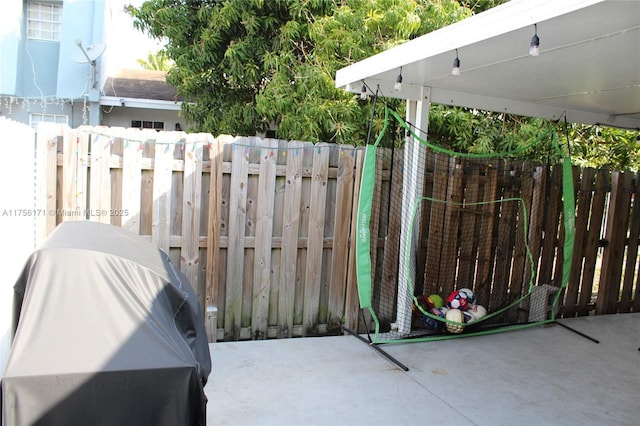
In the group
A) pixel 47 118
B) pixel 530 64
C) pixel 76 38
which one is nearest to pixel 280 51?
pixel 530 64

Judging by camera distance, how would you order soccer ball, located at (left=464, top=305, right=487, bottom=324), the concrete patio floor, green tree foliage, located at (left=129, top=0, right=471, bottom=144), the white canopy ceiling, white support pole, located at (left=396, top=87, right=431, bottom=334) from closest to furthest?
the white canopy ceiling < the concrete patio floor < white support pole, located at (left=396, top=87, right=431, bottom=334) < soccer ball, located at (left=464, top=305, right=487, bottom=324) < green tree foliage, located at (left=129, top=0, right=471, bottom=144)

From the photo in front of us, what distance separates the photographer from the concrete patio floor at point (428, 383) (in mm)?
3217

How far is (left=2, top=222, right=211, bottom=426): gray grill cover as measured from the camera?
1707mm

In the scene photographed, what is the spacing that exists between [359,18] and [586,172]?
3326 mm

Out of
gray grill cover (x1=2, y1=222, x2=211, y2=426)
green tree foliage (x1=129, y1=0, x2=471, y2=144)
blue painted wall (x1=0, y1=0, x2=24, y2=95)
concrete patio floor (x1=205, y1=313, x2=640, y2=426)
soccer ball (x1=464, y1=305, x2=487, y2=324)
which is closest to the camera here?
gray grill cover (x1=2, y1=222, x2=211, y2=426)

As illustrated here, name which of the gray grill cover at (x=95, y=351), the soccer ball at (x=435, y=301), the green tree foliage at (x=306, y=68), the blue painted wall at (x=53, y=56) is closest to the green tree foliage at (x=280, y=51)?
the green tree foliage at (x=306, y=68)

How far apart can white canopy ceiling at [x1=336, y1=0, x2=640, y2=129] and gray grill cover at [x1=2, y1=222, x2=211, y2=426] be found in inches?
94.7

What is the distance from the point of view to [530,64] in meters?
3.61

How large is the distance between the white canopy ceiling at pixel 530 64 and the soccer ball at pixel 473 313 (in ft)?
6.69

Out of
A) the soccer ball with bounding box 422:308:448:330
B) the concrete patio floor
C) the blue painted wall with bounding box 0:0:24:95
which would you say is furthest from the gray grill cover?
the blue painted wall with bounding box 0:0:24:95

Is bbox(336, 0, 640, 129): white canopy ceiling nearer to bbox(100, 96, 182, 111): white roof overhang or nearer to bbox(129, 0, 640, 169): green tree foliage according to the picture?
bbox(129, 0, 640, 169): green tree foliage

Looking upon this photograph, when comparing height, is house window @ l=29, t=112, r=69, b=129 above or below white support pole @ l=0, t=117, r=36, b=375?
above

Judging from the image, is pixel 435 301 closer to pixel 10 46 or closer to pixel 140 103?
pixel 140 103

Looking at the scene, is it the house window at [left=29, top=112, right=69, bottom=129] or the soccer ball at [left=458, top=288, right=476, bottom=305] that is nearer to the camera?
the soccer ball at [left=458, top=288, right=476, bottom=305]
